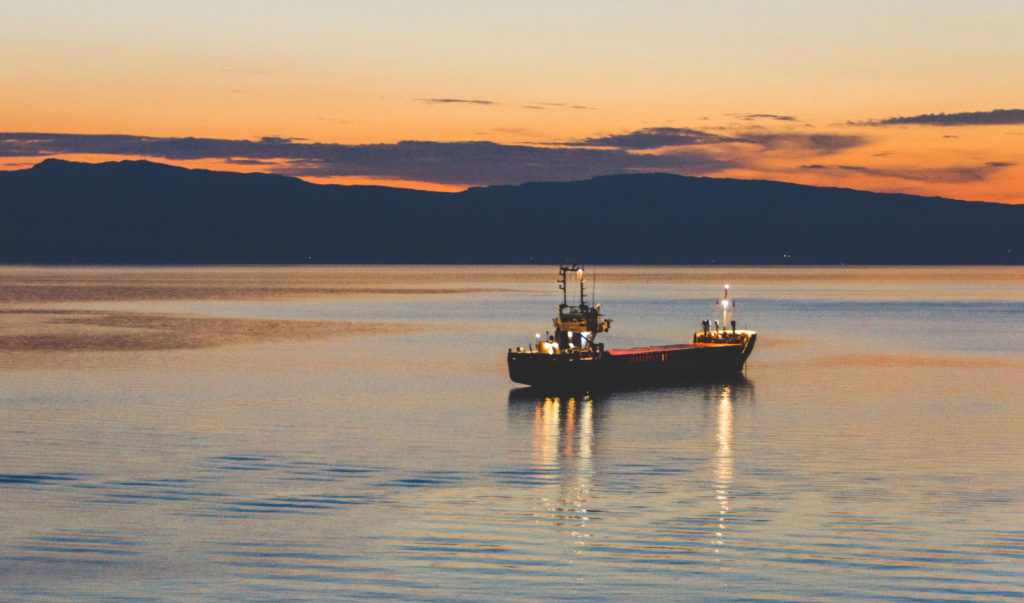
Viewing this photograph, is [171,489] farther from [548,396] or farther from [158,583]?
[548,396]

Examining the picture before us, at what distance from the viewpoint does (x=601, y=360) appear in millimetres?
80438

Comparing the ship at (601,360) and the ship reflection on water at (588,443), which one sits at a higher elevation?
the ship at (601,360)

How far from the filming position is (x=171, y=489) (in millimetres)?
40344

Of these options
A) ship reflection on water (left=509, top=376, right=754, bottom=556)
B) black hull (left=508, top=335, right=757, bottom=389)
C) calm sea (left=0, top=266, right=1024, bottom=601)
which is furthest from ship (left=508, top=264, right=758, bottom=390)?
calm sea (left=0, top=266, right=1024, bottom=601)

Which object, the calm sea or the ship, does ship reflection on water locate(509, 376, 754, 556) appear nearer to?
the calm sea

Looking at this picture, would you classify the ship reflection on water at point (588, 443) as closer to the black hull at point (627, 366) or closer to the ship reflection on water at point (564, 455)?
the ship reflection on water at point (564, 455)

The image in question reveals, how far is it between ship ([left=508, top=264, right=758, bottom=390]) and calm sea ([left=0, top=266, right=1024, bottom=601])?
2.45m

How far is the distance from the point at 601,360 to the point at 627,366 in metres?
3.13

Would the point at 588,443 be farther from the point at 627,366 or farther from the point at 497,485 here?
the point at 627,366

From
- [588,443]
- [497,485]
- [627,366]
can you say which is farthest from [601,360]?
[497,485]

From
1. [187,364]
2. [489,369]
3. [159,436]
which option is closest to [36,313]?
[187,364]

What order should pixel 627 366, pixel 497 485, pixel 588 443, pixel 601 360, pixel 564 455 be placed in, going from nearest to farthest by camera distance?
pixel 497 485, pixel 564 455, pixel 588 443, pixel 601 360, pixel 627 366

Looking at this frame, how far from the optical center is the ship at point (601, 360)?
77125mm

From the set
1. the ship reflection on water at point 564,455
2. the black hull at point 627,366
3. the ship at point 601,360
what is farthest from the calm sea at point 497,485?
the ship at point 601,360
